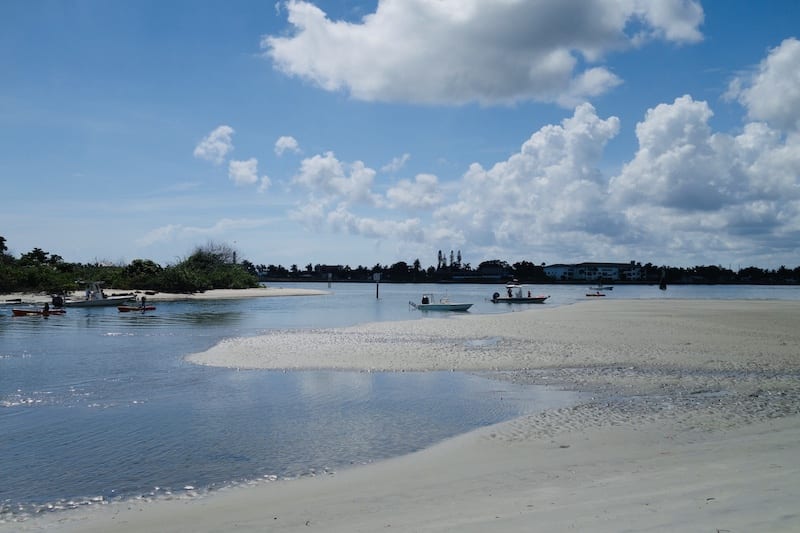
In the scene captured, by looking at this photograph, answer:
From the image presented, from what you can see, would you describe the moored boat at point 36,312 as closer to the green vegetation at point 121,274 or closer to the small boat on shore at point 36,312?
the small boat on shore at point 36,312

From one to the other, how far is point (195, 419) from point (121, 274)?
296 feet

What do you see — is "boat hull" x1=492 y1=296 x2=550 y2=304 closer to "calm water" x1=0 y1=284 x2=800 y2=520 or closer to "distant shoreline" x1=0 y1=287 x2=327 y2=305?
"distant shoreline" x1=0 y1=287 x2=327 y2=305

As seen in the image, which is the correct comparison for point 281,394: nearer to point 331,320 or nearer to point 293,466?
point 293,466

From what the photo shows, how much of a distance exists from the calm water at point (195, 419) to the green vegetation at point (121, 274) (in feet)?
200

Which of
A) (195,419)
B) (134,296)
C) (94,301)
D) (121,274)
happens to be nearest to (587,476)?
(195,419)

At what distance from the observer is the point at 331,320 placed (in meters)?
46.6

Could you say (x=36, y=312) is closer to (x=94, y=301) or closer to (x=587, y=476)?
(x=94, y=301)

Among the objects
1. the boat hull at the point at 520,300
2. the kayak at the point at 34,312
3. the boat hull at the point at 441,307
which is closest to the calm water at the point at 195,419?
the kayak at the point at 34,312

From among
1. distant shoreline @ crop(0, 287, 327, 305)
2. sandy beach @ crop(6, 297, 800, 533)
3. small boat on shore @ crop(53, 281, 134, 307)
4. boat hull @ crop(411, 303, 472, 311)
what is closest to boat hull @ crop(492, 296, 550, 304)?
boat hull @ crop(411, 303, 472, 311)

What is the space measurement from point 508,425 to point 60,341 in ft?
90.1

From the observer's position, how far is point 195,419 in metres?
14.3

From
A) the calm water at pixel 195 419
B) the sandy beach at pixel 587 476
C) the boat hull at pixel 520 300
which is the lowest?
the calm water at pixel 195 419

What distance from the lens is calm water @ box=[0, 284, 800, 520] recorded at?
10211 mm

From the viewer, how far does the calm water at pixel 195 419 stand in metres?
10.2
